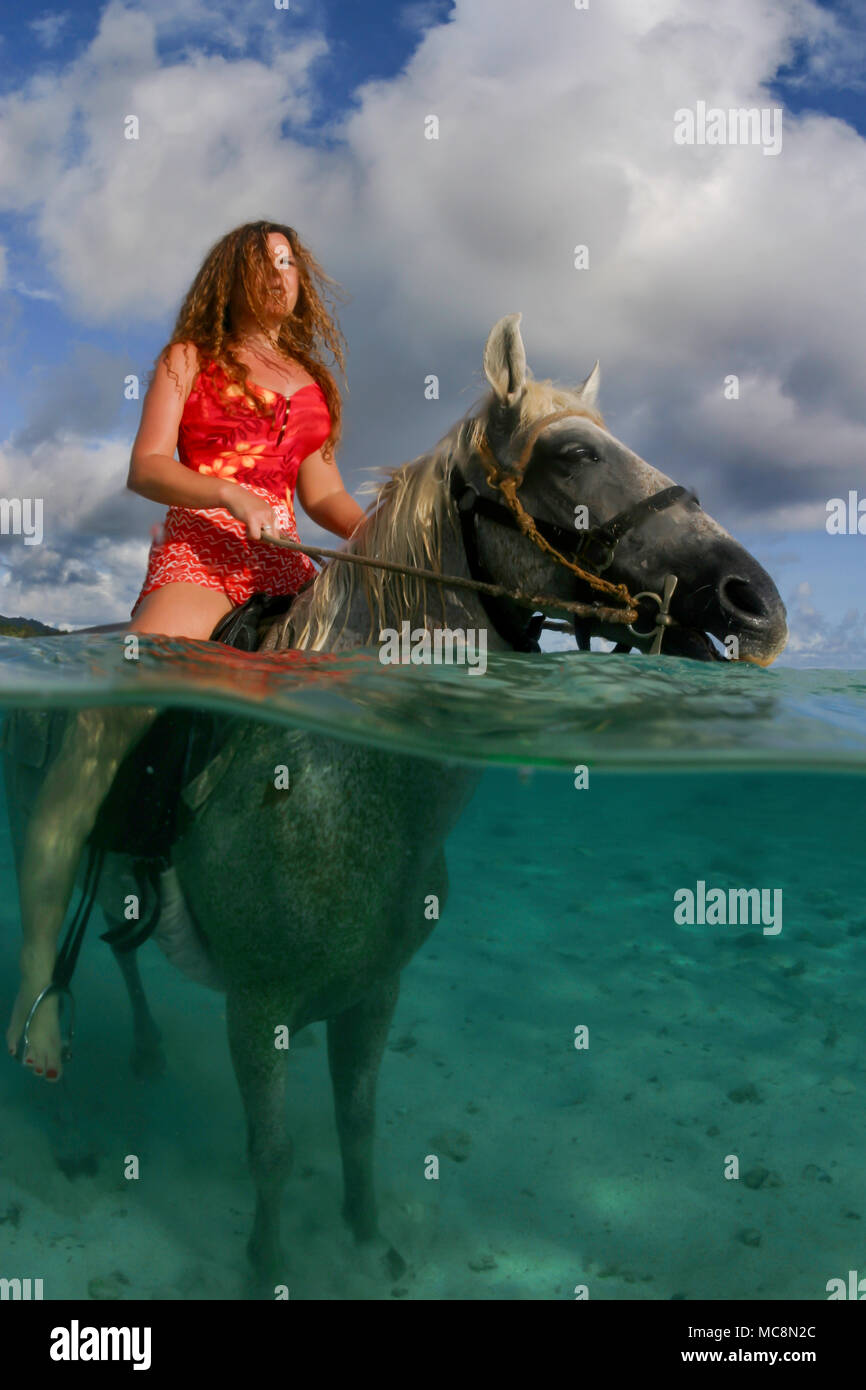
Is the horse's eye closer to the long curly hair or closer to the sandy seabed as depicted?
the long curly hair

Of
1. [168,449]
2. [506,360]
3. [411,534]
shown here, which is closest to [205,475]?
[168,449]

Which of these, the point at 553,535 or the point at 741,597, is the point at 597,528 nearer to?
the point at 553,535

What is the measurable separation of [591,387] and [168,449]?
165 cm

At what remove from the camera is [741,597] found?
2438 millimetres

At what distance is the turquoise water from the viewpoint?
368cm

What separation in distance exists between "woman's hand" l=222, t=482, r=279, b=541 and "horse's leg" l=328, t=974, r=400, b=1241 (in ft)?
5.78

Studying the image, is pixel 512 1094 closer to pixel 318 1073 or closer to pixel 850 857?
pixel 318 1073

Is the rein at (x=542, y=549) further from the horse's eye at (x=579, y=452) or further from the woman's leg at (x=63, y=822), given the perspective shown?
the woman's leg at (x=63, y=822)

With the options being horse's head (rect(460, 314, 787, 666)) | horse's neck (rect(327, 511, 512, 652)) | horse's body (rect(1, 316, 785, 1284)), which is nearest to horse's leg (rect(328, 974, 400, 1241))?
horse's body (rect(1, 316, 785, 1284))

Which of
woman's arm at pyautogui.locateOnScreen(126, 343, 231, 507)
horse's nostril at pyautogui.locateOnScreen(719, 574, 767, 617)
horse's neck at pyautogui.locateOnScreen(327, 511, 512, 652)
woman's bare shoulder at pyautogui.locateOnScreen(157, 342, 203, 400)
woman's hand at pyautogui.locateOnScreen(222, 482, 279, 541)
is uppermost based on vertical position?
woman's bare shoulder at pyautogui.locateOnScreen(157, 342, 203, 400)

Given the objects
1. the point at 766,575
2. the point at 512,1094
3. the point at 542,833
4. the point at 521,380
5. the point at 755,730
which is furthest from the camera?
the point at 542,833
